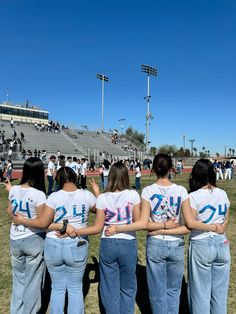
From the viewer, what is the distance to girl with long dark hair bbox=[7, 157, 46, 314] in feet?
11.7

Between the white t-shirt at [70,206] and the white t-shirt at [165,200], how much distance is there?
0.69 m

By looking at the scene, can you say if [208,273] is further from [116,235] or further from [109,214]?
[109,214]

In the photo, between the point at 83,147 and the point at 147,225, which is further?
the point at 83,147

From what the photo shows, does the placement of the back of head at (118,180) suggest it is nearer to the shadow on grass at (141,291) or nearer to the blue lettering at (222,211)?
the blue lettering at (222,211)

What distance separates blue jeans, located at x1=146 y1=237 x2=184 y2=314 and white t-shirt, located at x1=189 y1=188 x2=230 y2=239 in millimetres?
302

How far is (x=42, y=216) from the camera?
136 inches

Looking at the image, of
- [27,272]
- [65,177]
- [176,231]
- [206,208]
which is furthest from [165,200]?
[27,272]

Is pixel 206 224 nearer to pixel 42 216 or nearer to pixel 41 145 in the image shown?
pixel 42 216

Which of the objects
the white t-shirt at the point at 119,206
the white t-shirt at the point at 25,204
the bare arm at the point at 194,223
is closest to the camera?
the bare arm at the point at 194,223

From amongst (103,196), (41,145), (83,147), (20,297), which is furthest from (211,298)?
(83,147)

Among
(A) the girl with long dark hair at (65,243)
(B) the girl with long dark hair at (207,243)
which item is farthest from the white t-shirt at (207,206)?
(A) the girl with long dark hair at (65,243)

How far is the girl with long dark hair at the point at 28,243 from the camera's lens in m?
3.58

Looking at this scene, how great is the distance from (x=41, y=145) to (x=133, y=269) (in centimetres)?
3926

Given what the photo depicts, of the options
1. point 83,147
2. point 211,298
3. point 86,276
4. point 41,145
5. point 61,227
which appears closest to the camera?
point 61,227
